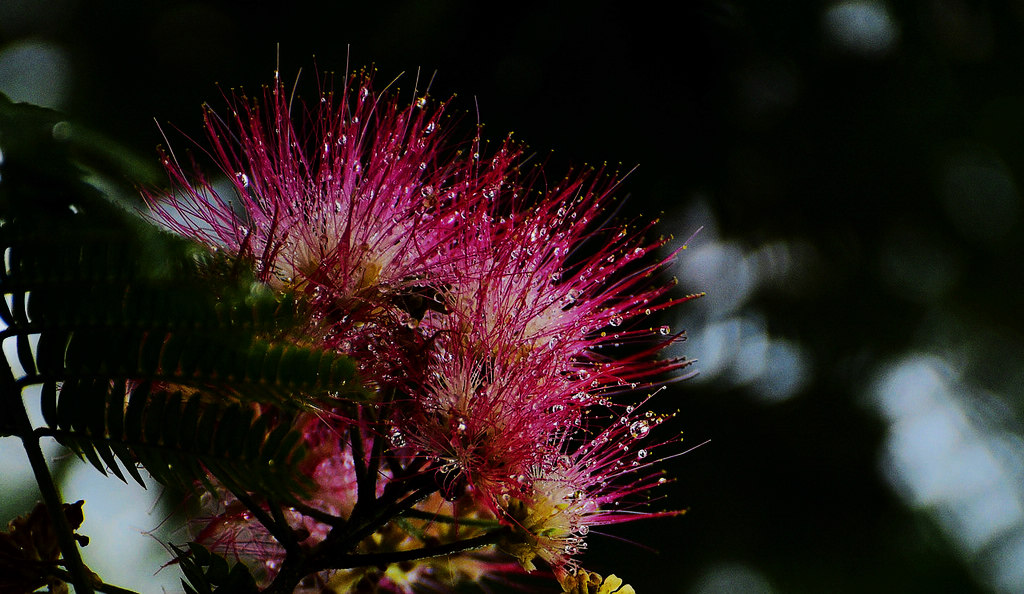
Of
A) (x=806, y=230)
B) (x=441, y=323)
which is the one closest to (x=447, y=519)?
(x=441, y=323)

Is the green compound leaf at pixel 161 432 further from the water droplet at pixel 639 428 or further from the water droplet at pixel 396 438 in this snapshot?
the water droplet at pixel 639 428

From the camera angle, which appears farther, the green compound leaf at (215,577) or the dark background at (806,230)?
the dark background at (806,230)

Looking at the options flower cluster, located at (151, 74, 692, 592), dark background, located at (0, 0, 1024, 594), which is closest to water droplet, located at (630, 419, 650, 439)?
flower cluster, located at (151, 74, 692, 592)

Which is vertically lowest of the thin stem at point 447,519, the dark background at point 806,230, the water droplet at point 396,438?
the thin stem at point 447,519

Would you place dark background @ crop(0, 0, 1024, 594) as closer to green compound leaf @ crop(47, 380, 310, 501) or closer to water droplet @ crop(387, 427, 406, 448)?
water droplet @ crop(387, 427, 406, 448)

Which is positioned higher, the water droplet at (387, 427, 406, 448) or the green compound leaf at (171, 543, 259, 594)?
the water droplet at (387, 427, 406, 448)

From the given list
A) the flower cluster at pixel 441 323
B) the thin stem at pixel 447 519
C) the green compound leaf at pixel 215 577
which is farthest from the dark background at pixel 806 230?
the green compound leaf at pixel 215 577

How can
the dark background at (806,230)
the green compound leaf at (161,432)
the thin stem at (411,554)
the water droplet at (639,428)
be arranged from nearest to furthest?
1. the green compound leaf at (161,432)
2. the thin stem at (411,554)
3. the water droplet at (639,428)
4. the dark background at (806,230)

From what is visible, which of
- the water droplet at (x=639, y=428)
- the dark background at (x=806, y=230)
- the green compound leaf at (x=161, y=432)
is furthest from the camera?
the dark background at (x=806, y=230)

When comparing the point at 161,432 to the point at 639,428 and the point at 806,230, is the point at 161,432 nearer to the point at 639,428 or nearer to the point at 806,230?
the point at 639,428
